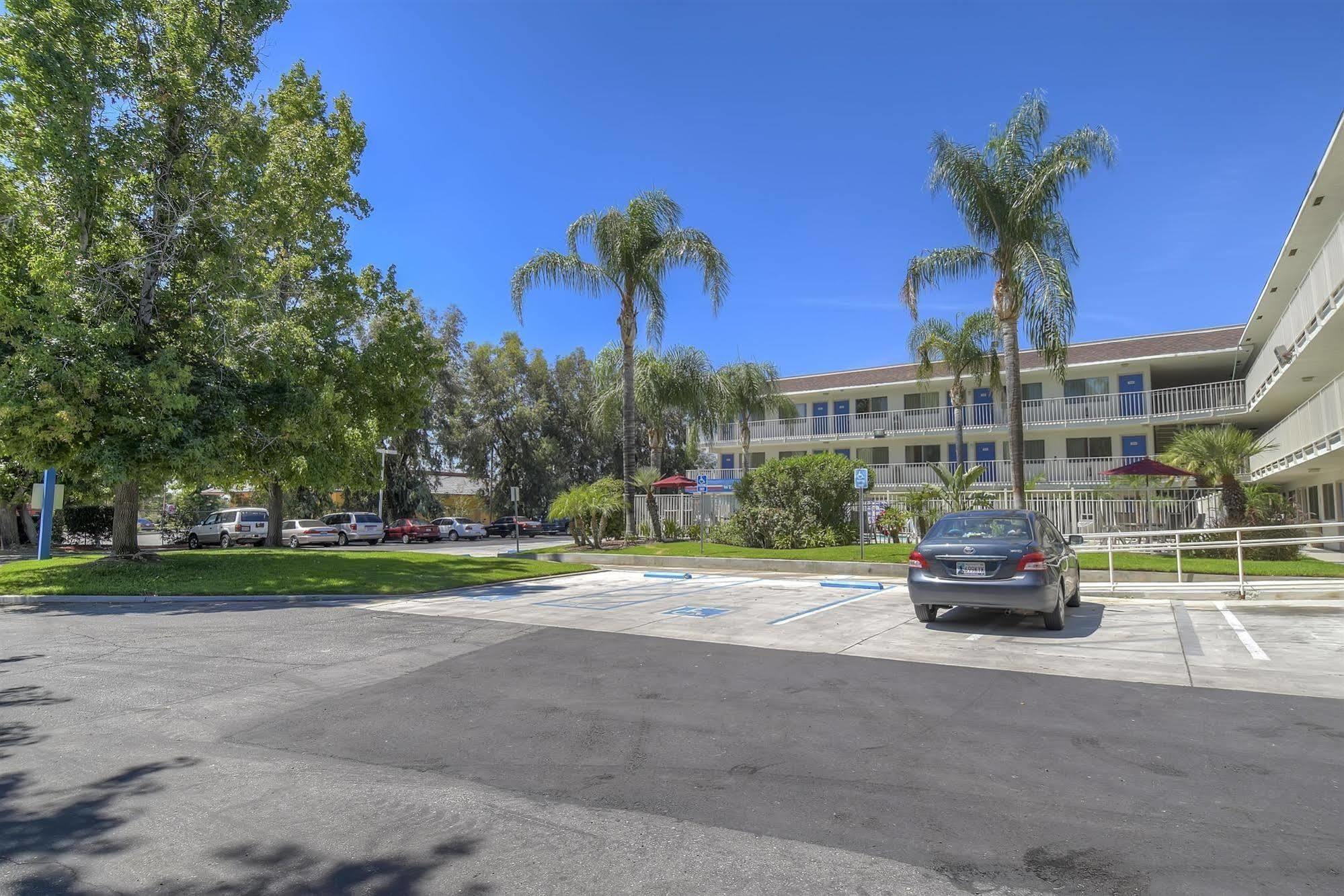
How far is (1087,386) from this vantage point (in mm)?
33906

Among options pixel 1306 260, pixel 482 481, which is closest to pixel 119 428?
pixel 1306 260

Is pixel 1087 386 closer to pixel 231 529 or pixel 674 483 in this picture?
pixel 674 483

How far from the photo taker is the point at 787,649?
8.83m

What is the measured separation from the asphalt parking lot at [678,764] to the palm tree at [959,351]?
2238cm

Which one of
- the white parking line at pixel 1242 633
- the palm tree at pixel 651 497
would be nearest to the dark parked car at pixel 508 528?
the palm tree at pixel 651 497

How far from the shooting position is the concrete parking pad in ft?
24.9

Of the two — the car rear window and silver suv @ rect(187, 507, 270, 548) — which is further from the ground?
the car rear window

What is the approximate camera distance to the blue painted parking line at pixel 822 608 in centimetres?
1109

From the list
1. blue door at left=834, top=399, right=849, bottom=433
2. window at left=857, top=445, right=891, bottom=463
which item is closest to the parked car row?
blue door at left=834, top=399, right=849, bottom=433

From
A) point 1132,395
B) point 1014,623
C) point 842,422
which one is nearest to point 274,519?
point 842,422

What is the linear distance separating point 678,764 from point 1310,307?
2080 centimetres

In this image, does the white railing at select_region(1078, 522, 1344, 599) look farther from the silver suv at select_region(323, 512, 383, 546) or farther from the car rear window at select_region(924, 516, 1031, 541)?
the silver suv at select_region(323, 512, 383, 546)

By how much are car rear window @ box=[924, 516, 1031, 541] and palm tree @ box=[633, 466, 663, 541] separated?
1794 centimetres

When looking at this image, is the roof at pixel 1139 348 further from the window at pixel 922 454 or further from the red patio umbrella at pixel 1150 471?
the red patio umbrella at pixel 1150 471
